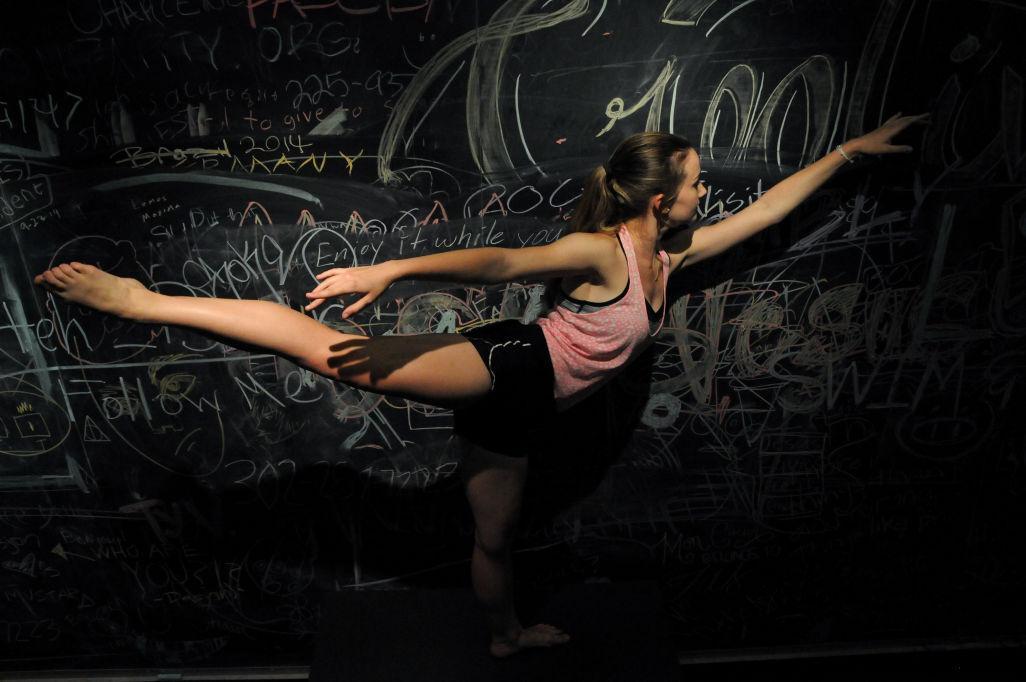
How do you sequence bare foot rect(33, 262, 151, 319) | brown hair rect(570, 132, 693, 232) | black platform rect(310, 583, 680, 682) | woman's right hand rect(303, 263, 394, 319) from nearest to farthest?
woman's right hand rect(303, 263, 394, 319), bare foot rect(33, 262, 151, 319), brown hair rect(570, 132, 693, 232), black platform rect(310, 583, 680, 682)

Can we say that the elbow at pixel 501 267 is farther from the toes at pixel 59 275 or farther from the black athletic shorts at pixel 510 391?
the toes at pixel 59 275

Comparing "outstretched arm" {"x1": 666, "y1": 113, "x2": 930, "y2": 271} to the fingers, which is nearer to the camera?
the fingers

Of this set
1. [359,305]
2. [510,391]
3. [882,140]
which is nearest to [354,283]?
[359,305]

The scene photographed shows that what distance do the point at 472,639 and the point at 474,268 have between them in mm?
1324

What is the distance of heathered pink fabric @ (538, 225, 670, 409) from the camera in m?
1.66

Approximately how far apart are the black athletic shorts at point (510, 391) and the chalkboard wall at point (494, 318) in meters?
0.34

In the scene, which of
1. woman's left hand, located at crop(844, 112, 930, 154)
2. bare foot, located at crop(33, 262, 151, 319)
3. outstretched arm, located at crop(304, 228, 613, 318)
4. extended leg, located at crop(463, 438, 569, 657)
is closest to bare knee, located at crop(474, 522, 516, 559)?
extended leg, located at crop(463, 438, 569, 657)

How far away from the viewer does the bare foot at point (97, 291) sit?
137 centimetres

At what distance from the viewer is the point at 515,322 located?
1.77m

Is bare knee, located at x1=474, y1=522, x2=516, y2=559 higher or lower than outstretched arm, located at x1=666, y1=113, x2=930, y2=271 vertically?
lower

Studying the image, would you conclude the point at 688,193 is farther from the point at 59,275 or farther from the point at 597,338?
the point at 59,275

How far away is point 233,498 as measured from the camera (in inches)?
88.7

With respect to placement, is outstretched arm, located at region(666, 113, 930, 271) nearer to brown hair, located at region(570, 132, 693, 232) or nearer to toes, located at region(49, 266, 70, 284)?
brown hair, located at region(570, 132, 693, 232)

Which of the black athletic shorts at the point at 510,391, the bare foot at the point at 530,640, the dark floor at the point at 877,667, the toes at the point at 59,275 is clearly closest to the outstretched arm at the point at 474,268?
the black athletic shorts at the point at 510,391
